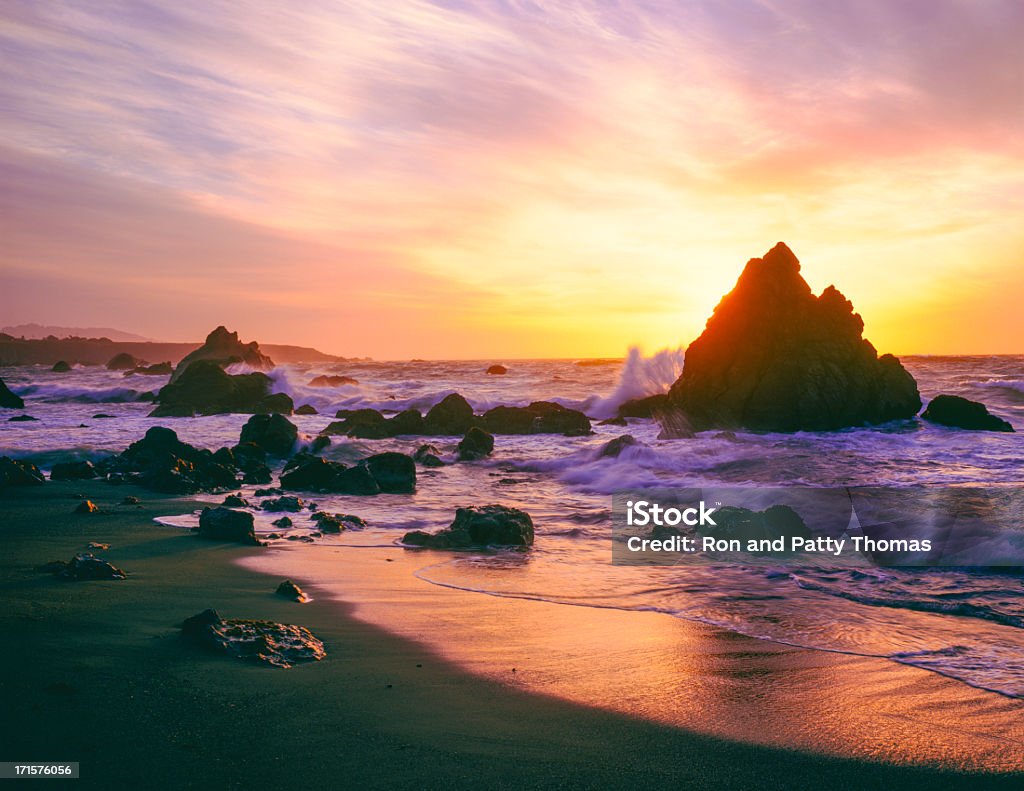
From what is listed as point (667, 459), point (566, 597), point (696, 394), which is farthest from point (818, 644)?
point (696, 394)

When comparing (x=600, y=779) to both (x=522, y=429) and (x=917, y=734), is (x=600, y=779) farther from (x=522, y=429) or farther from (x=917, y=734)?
(x=522, y=429)

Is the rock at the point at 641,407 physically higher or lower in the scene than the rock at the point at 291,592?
higher

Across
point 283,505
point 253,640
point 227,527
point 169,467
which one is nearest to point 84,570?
point 253,640

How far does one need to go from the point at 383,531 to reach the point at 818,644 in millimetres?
6577

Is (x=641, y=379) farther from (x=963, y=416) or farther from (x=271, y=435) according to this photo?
(x=271, y=435)

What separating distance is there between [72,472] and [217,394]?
67.9 ft

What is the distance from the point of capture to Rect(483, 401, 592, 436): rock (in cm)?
2727

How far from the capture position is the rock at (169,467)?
13.9 meters

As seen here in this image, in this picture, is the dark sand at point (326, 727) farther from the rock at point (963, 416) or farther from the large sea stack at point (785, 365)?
the rock at point (963, 416)

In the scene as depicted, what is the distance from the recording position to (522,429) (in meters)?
27.9

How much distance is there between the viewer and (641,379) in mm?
36438

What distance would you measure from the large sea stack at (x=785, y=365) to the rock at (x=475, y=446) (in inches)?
327

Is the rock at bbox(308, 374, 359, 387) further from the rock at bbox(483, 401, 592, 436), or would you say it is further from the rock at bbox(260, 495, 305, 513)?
the rock at bbox(260, 495, 305, 513)

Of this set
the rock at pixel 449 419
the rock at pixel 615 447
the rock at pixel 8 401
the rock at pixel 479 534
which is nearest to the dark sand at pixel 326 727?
the rock at pixel 479 534
